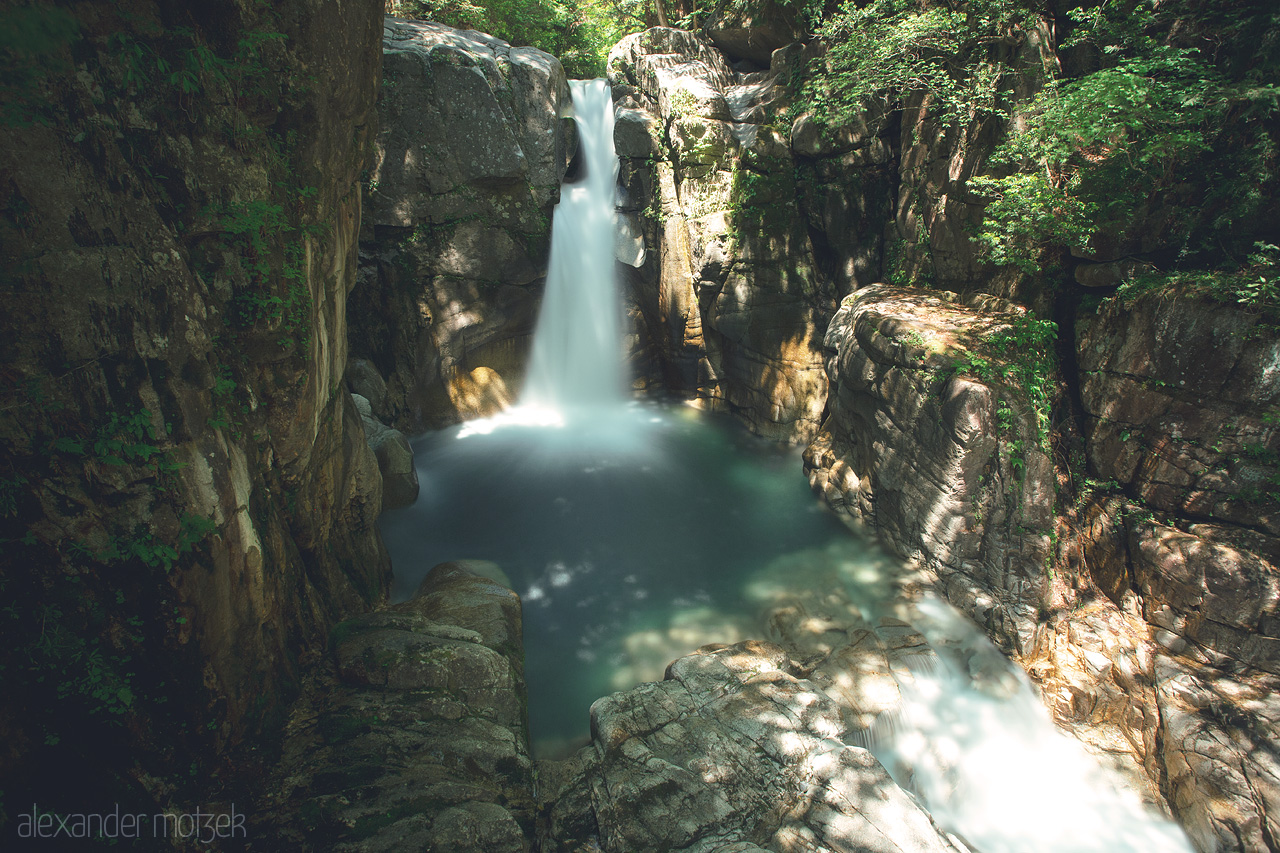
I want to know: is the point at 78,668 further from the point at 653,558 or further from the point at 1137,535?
the point at 1137,535

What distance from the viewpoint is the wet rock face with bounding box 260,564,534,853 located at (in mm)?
3539

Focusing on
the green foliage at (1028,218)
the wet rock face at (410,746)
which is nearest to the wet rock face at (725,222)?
the green foliage at (1028,218)

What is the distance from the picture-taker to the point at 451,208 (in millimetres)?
11594

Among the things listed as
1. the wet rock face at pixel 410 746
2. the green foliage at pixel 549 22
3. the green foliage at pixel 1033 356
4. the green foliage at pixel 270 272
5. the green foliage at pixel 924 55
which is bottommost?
the wet rock face at pixel 410 746

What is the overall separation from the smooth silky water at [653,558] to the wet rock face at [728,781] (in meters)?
1.08

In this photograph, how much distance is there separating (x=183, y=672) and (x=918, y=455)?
7.85m

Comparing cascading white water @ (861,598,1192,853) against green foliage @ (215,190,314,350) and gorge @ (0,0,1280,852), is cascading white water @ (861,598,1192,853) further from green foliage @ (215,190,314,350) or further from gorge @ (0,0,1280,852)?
green foliage @ (215,190,314,350)

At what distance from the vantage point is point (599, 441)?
12.1m

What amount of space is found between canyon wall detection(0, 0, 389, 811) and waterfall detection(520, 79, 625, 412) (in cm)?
845

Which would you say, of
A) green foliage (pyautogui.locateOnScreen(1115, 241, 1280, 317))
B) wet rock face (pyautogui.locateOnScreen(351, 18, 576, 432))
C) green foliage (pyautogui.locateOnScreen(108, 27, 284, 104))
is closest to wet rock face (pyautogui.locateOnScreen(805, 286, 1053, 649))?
green foliage (pyautogui.locateOnScreen(1115, 241, 1280, 317))

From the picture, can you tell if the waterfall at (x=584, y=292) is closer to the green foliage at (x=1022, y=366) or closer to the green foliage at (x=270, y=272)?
the green foliage at (x=1022, y=366)

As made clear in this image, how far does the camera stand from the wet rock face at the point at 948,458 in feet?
22.0

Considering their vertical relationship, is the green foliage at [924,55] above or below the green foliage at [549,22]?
below

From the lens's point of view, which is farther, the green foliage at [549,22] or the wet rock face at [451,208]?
the green foliage at [549,22]
